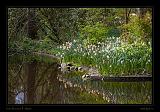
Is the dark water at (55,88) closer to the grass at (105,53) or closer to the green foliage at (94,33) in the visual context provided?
the grass at (105,53)

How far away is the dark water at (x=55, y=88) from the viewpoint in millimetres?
3137

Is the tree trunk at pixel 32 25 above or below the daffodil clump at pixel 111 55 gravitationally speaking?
above

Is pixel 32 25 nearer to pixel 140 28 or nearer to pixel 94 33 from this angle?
pixel 94 33

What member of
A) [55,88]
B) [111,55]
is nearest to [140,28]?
[111,55]

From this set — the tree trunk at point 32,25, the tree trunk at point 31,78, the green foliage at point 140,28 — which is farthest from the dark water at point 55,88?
the green foliage at point 140,28

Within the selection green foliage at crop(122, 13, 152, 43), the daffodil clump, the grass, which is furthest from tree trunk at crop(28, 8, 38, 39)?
green foliage at crop(122, 13, 152, 43)

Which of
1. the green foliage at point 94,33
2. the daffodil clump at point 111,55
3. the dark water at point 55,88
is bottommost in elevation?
the dark water at point 55,88

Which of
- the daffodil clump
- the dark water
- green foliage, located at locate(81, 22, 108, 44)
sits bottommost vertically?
the dark water

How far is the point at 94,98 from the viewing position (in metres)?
3.14

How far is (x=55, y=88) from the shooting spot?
3164mm

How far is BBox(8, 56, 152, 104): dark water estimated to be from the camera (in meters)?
3.14

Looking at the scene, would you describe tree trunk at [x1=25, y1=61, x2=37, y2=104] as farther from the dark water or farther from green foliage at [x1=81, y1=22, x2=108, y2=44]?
green foliage at [x1=81, y1=22, x2=108, y2=44]
